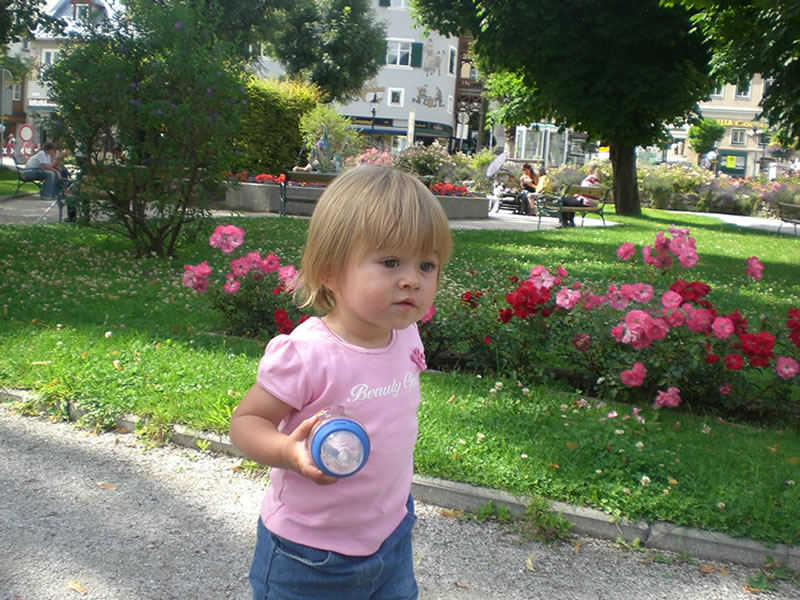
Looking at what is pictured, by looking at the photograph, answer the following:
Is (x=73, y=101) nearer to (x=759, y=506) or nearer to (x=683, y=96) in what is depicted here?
(x=759, y=506)

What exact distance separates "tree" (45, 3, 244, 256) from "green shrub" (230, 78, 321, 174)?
12652 mm

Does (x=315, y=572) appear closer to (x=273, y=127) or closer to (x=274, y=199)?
(x=274, y=199)

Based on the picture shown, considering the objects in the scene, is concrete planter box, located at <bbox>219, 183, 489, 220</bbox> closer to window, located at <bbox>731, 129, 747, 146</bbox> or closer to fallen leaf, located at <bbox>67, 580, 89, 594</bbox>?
fallen leaf, located at <bbox>67, 580, 89, 594</bbox>

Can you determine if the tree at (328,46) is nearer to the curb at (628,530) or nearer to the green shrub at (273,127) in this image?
the green shrub at (273,127)

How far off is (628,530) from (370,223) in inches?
94.2

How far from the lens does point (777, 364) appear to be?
195 inches

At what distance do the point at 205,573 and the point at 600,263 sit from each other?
1029 centimetres

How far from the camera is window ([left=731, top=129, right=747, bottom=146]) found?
2768 inches

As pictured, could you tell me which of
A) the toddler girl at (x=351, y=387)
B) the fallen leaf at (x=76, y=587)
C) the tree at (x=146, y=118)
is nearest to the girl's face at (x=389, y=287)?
the toddler girl at (x=351, y=387)

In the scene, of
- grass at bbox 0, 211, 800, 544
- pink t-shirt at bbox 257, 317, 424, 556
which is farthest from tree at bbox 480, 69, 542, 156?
pink t-shirt at bbox 257, 317, 424, 556

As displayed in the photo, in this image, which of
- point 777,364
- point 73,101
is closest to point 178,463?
point 777,364

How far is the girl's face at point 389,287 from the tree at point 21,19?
2218 centimetres

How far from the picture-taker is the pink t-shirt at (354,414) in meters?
1.86

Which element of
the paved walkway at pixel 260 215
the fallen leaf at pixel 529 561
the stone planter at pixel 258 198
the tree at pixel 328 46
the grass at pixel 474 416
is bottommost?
the fallen leaf at pixel 529 561
